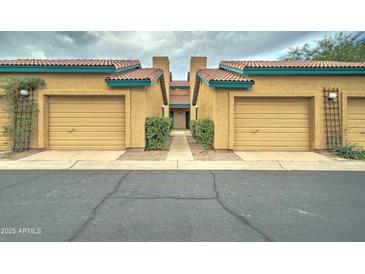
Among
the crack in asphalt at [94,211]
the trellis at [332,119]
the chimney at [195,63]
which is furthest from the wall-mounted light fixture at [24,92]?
the chimney at [195,63]

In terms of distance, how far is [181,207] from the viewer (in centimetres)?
351

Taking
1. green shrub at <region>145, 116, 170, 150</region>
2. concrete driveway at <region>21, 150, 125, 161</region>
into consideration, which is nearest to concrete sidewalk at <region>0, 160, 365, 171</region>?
concrete driveway at <region>21, 150, 125, 161</region>

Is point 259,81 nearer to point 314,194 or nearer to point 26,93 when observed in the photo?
point 314,194

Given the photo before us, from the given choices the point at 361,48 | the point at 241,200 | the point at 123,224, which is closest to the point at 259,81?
the point at 241,200

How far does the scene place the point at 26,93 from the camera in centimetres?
835

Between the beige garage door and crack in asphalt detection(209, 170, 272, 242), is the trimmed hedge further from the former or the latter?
crack in asphalt detection(209, 170, 272, 242)

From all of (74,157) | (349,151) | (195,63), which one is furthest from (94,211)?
(195,63)

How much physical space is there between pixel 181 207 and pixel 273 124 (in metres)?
7.13

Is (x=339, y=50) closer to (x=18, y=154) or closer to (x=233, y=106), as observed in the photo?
(x=233, y=106)

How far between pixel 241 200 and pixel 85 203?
9.83ft

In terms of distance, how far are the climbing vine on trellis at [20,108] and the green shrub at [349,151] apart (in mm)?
12928

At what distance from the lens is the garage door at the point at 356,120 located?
8836 mm

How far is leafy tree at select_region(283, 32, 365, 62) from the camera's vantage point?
17.5 metres

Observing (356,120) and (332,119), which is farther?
(356,120)
